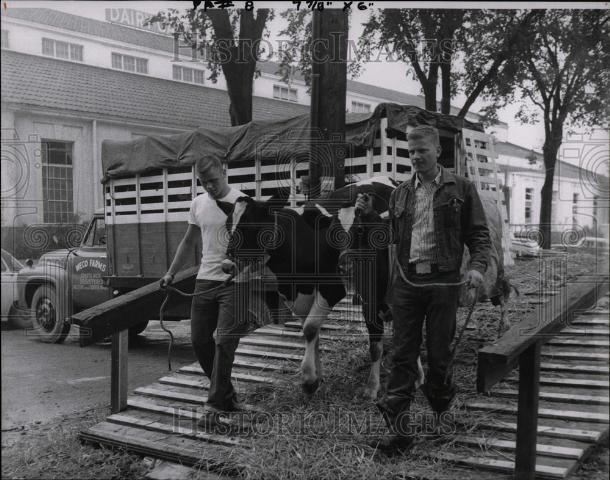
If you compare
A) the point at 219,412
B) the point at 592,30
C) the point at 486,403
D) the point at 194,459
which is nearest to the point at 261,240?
the point at 219,412

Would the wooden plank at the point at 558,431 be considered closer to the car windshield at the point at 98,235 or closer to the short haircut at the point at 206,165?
the short haircut at the point at 206,165

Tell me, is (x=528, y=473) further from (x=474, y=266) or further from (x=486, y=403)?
(x=474, y=266)

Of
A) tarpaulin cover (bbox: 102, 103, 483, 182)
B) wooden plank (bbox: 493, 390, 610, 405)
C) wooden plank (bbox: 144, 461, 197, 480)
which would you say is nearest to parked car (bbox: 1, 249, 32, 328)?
wooden plank (bbox: 144, 461, 197, 480)

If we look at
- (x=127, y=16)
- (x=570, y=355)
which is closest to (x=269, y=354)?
(x=570, y=355)

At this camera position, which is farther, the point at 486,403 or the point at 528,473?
the point at 486,403

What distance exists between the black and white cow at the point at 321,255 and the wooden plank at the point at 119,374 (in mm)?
1345

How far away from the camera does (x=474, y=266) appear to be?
10.4 ft

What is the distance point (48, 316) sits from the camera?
4.84 metres

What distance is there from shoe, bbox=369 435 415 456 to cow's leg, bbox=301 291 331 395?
2.72ft

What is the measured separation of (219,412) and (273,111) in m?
2.81

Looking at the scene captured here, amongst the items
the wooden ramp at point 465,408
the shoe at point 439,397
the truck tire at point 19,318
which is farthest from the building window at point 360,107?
the truck tire at point 19,318

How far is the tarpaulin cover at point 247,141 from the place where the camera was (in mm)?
4680

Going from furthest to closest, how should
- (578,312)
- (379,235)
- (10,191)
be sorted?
(379,235)
(578,312)
(10,191)

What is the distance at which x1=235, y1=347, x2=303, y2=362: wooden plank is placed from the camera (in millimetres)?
4475
